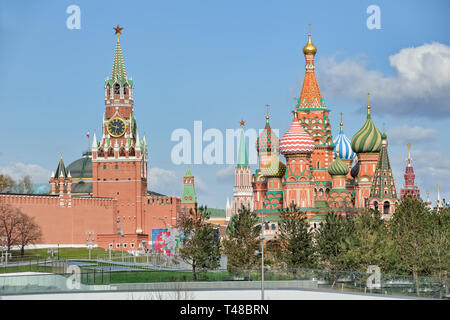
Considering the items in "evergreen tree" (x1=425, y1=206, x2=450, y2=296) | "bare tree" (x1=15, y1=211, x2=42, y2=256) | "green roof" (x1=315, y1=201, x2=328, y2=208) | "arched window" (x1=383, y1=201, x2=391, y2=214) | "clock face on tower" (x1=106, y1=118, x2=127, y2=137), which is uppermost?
"clock face on tower" (x1=106, y1=118, x2=127, y2=137)

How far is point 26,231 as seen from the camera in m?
131

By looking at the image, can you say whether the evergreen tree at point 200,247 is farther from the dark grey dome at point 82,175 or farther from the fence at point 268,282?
the dark grey dome at point 82,175

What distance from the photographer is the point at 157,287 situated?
6103 centimetres

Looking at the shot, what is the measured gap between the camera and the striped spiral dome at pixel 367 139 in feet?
420

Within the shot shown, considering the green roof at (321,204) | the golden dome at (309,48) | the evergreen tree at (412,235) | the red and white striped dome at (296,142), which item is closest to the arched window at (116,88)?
the golden dome at (309,48)

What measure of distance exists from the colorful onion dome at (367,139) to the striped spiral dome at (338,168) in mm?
3619

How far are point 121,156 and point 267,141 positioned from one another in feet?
93.8

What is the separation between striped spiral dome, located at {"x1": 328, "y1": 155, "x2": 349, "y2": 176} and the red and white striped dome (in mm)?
4797

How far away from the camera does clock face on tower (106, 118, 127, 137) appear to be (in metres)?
164

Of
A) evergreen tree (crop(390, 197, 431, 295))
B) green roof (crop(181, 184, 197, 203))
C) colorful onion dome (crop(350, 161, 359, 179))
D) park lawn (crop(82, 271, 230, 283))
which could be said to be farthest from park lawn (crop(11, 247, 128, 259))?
park lawn (crop(82, 271, 230, 283))

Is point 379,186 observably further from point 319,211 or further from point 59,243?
point 59,243

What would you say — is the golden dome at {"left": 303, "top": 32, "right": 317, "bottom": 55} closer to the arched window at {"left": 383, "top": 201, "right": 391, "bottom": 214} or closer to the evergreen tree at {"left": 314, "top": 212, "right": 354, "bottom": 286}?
the arched window at {"left": 383, "top": 201, "right": 391, "bottom": 214}
